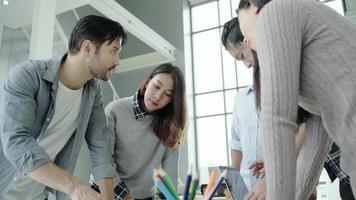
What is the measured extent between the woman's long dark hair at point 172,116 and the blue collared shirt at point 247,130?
0.24 m

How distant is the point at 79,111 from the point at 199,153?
4340 millimetres

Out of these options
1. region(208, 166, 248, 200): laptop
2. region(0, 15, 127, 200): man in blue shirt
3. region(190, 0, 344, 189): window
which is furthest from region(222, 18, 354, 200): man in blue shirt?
region(190, 0, 344, 189): window

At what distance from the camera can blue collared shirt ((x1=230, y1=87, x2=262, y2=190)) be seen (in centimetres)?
137

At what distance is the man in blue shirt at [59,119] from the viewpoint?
37.1 inches

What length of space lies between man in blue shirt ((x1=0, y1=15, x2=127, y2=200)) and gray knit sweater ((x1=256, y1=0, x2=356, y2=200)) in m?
0.59

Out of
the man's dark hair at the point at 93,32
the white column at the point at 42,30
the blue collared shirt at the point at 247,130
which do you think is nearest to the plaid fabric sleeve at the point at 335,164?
the blue collared shirt at the point at 247,130

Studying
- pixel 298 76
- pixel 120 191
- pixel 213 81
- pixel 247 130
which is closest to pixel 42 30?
pixel 120 191

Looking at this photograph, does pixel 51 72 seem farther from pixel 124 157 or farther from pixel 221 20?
pixel 221 20

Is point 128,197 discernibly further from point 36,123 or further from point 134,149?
point 36,123

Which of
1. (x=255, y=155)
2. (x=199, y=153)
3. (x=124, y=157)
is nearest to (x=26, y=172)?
(x=124, y=157)

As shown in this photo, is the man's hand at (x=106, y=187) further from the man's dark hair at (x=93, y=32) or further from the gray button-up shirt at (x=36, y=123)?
the man's dark hair at (x=93, y=32)

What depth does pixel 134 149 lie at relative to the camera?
1.32m

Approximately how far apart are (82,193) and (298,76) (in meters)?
0.66

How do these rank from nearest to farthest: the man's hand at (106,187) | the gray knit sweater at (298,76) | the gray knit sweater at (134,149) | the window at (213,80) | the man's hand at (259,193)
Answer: the gray knit sweater at (298,76)
the man's hand at (259,193)
the man's hand at (106,187)
the gray knit sweater at (134,149)
the window at (213,80)
